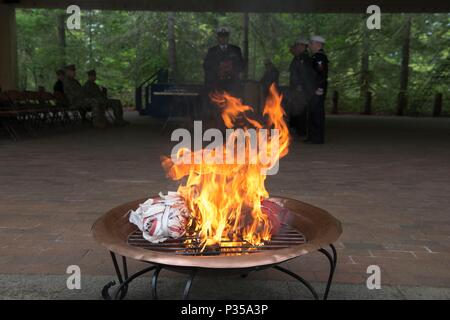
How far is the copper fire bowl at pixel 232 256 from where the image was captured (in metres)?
1.86

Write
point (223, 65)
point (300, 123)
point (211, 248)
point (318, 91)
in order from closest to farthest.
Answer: point (211, 248) < point (318, 91) < point (223, 65) < point (300, 123)

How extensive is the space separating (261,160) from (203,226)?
56 centimetres

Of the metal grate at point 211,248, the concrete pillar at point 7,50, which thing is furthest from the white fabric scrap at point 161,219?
the concrete pillar at point 7,50

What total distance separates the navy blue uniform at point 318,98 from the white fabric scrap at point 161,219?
6.71 m

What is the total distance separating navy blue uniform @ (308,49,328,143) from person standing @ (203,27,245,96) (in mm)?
1509

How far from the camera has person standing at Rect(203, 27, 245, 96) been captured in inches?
357

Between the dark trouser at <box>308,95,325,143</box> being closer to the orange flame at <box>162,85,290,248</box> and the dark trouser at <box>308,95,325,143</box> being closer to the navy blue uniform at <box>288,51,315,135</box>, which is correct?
the navy blue uniform at <box>288,51,315,135</box>

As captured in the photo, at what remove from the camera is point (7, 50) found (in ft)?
44.4

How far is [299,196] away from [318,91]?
4.59 meters

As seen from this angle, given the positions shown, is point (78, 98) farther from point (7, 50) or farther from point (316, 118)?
point (316, 118)

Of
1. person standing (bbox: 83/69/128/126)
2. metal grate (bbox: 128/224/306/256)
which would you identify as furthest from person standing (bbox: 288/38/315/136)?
metal grate (bbox: 128/224/306/256)

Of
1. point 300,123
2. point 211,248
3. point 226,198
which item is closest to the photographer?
point 211,248

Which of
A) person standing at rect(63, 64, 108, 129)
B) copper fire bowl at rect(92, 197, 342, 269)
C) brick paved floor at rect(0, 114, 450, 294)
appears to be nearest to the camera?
copper fire bowl at rect(92, 197, 342, 269)

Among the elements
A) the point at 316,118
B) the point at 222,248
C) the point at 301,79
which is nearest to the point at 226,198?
the point at 222,248
